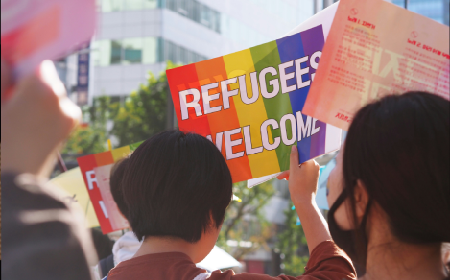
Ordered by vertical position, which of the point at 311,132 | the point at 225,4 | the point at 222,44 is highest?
the point at 311,132

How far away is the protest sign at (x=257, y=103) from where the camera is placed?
182 cm

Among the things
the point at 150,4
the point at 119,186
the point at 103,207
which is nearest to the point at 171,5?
the point at 150,4

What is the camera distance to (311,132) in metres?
1.81

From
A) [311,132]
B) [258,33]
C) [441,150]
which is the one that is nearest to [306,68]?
[311,132]

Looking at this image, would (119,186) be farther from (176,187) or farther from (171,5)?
(171,5)

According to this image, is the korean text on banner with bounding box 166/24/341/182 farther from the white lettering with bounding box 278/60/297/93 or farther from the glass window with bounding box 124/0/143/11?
the glass window with bounding box 124/0/143/11

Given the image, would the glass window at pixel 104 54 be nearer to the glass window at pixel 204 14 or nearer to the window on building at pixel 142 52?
the window on building at pixel 142 52

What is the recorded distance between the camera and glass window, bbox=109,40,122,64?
91.5ft

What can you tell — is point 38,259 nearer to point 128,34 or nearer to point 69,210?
point 69,210

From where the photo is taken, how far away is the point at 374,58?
1562mm

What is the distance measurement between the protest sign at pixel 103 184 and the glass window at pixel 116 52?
25679 mm

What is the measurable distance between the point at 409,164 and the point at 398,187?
0.06 m

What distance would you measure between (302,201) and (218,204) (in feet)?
1.13

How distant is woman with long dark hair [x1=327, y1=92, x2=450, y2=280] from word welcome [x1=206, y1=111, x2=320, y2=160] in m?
0.48
